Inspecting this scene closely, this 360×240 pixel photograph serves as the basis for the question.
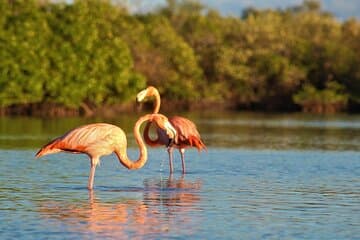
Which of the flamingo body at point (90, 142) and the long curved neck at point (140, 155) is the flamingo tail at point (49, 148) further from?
the long curved neck at point (140, 155)

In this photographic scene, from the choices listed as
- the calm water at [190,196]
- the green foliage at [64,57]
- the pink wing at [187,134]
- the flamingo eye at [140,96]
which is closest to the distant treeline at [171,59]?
the green foliage at [64,57]

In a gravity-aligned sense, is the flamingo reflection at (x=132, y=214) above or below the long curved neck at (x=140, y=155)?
below

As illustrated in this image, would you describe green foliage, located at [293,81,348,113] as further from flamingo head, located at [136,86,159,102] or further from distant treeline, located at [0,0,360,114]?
flamingo head, located at [136,86,159,102]

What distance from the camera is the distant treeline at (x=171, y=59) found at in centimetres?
5591

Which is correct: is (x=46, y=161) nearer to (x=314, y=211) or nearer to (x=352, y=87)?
(x=314, y=211)

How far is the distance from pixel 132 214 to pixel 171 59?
Answer: 60.2 meters

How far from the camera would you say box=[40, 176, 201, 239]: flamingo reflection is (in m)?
12.2

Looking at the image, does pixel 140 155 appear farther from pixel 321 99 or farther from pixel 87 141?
pixel 321 99

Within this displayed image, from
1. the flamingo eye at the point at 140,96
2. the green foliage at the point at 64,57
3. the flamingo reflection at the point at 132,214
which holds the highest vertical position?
the green foliage at the point at 64,57

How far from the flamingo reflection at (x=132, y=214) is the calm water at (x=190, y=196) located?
0.5 inches

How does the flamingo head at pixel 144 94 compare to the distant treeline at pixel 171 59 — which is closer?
the flamingo head at pixel 144 94

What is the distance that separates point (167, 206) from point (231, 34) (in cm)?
6696

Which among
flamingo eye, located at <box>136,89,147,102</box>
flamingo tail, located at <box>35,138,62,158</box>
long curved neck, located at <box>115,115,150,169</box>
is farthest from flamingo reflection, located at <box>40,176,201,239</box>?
flamingo eye, located at <box>136,89,147,102</box>

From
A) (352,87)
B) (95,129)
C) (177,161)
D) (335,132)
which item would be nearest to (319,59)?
(352,87)
